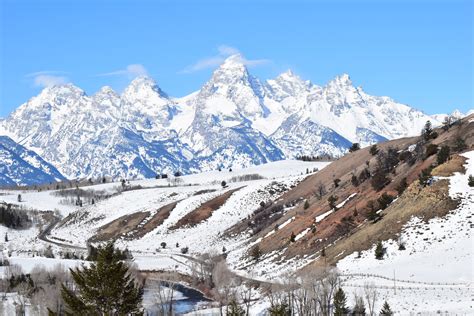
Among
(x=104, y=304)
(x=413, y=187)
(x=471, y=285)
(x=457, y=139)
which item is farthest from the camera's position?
(x=457, y=139)

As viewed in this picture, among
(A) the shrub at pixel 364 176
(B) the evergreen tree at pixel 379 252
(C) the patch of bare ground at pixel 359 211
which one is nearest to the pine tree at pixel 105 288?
(B) the evergreen tree at pixel 379 252

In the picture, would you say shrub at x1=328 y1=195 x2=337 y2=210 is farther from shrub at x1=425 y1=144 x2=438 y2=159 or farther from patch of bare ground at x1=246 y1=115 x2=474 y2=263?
shrub at x1=425 y1=144 x2=438 y2=159

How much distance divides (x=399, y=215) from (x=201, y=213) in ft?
317

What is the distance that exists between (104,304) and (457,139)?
7977 cm

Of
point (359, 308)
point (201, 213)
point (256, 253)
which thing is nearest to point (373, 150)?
point (256, 253)

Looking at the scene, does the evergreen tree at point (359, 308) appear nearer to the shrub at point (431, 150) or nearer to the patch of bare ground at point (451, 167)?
the patch of bare ground at point (451, 167)

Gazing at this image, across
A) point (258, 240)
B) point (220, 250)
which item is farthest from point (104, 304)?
point (220, 250)

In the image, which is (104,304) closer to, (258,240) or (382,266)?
(382,266)

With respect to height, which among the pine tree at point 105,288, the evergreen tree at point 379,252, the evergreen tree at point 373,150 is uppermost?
the evergreen tree at point 373,150

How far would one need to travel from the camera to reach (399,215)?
88875mm

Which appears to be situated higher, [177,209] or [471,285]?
[177,209]

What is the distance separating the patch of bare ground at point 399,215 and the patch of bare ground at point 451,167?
220 cm

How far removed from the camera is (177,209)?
194 meters

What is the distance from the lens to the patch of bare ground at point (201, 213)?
17538cm
